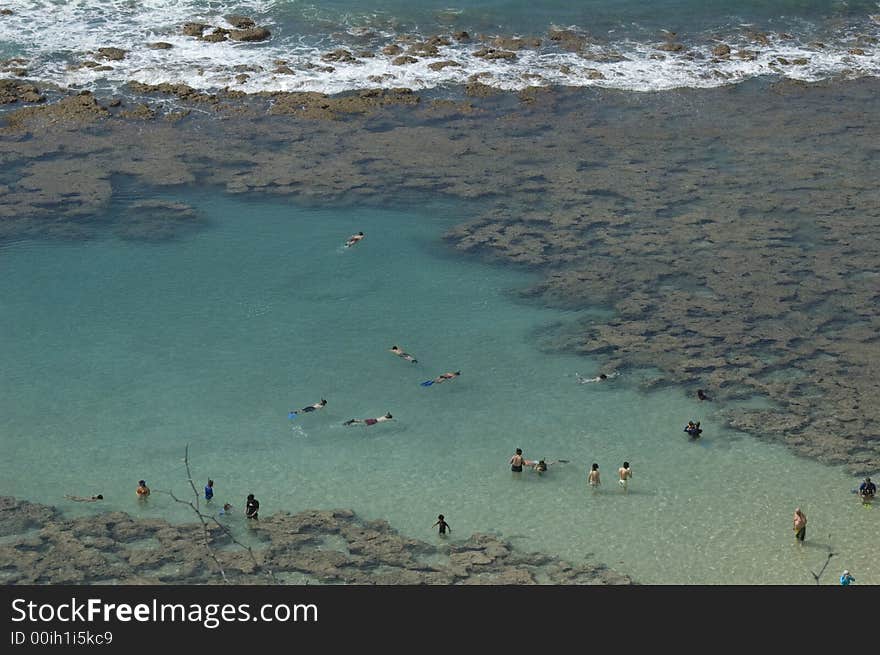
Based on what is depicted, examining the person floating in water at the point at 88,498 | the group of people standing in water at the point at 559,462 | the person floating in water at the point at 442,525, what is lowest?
the person floating in water at the point at 88,498

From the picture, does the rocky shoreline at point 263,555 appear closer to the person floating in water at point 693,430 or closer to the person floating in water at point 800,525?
the person floating in water at point 800,525

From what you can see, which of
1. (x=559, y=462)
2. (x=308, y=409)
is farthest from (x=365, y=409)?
(x=559, y=462)

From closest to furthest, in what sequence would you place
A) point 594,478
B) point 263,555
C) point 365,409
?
point 263,555 < point 594,478 < point 365,409

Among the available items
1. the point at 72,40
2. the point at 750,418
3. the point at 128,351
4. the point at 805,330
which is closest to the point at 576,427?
the point at 750,418

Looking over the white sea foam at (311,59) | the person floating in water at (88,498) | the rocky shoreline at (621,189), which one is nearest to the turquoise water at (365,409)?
the person floating in water at (88,498)

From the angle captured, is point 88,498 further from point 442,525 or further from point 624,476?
point 624,476

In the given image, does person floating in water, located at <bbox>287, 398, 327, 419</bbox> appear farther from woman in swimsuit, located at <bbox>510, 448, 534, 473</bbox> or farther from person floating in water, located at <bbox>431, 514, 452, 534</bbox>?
person floating in water, located at <bbox>431, 514, 452, 534</bbox>

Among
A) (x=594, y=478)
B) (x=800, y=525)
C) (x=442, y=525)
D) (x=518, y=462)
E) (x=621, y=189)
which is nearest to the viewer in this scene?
(x=800, y=525)
